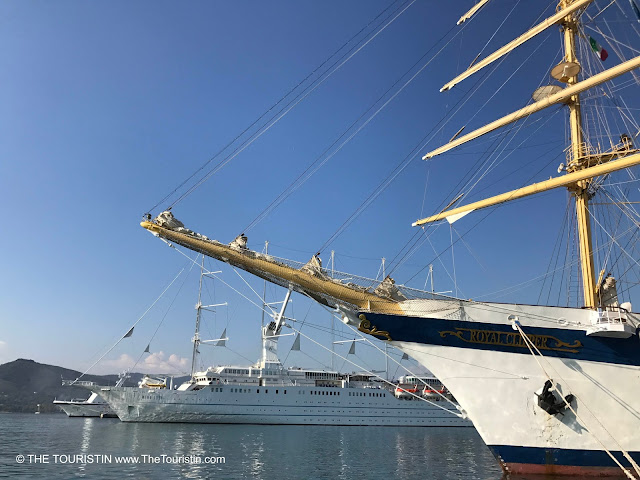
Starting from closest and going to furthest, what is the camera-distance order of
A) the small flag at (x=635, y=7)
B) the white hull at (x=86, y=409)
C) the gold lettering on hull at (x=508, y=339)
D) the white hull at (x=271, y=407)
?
the gold lettering on hull at (x=508, y=339), the small flag at (x=635, y=7), the white hull at (x=271, y=407), the white hull at (x=86, y=409)

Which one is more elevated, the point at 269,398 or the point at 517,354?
the point at 517,354

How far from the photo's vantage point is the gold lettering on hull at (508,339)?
1491cm

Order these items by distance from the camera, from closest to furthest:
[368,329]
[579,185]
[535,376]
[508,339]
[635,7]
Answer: [535,376] → [508,339] → [368,329] → [635,7] → [579,185]

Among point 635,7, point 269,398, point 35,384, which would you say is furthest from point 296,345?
point 35,384

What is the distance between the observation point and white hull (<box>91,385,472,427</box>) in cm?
4912

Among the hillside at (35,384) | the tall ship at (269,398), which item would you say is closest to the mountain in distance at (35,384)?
the hillside at (35,384)

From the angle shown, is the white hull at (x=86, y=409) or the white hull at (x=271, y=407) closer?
the white hull at (x=271, y=407)

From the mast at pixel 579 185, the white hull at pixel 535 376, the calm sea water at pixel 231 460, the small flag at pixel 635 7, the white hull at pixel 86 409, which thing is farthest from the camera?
the white hull at pixel 86 409

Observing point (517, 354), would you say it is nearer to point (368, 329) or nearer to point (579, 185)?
point (368, 329)

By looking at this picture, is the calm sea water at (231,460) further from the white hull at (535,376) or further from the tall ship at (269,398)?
the tall ship at (269,398)

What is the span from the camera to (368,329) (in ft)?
50.2

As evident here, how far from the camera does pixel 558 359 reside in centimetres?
1492

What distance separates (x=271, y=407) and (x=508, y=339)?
1641 inches

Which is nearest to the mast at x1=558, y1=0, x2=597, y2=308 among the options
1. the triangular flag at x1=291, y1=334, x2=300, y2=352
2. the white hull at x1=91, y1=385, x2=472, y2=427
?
the triangular flag at x1=291, y1=334, x2=300, y2=352
